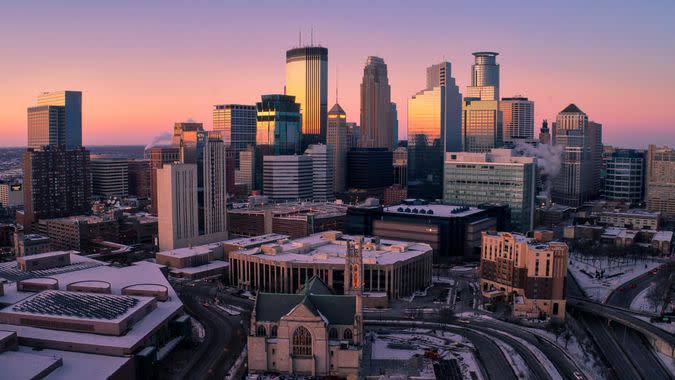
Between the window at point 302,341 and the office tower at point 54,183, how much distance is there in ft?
367

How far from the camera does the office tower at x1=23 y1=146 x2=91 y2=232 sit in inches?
6275

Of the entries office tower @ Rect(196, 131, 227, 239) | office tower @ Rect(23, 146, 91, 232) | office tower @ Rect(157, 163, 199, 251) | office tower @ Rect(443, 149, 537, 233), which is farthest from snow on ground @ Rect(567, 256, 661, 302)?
office tower @ Rect(23, 146, 91, 232)

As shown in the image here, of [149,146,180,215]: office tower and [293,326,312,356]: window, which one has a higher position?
[149,146,180,215]: office tower

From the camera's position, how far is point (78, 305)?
7194 cm

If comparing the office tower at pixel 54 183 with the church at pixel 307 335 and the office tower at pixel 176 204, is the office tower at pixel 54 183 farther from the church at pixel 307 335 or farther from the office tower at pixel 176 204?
the church at pixel 307 335

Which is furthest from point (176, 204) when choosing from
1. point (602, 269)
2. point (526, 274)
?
point (602, 269)

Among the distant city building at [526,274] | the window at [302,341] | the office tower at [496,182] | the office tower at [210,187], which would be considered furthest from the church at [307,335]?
the office tower at [496,182]

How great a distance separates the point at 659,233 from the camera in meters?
149

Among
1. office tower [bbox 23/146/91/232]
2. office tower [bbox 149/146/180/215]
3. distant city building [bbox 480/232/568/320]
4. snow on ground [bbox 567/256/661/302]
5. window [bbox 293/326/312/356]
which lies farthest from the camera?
office tower [bbox 149/146/180/215]

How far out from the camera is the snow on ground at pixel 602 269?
340 ft

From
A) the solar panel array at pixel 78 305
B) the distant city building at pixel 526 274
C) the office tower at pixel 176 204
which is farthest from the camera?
the office tower at pixel 176 204

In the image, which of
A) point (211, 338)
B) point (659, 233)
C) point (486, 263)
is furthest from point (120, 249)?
point (659, 233)

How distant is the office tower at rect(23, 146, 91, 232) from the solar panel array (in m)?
89.5

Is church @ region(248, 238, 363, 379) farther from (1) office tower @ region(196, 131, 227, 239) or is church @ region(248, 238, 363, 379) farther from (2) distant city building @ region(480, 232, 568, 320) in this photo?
(1) office tower @ region(196, 131, 227, 239)
